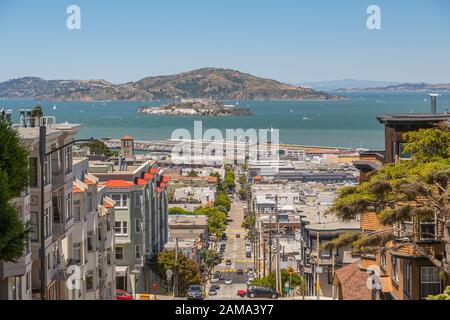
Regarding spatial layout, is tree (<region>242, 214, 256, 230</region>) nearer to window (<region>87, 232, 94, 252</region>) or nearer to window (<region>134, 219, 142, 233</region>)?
window (<region>134, 219, 142, 233</region>)

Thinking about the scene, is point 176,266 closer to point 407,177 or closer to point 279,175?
point 407,177

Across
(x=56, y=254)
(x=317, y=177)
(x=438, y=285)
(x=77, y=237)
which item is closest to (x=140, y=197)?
(x=77, y=237)

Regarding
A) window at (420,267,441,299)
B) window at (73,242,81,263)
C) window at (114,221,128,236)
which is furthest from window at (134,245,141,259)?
window at (420,267,441,299)

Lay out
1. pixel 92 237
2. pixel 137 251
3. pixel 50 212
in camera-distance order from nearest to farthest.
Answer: pixel 50 212 < pixel 92 237 < pixel 137 251

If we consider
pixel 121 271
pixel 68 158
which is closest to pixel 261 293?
pixel 68 158

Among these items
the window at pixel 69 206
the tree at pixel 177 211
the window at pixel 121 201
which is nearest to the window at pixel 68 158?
the window at pixel 69 206

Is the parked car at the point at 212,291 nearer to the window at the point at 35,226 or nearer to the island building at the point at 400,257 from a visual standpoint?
the island building at the point at 400,257

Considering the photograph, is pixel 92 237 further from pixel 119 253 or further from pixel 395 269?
pixel 119 253
